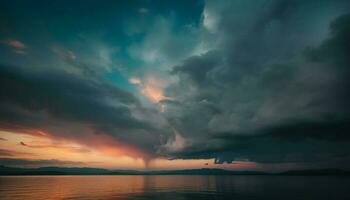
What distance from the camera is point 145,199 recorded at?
68.8 m

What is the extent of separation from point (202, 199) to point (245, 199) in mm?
13833

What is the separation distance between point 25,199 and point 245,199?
2755 inches

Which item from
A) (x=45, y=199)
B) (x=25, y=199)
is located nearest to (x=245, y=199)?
(x=45, y=199)

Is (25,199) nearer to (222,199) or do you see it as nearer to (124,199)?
(124,199)

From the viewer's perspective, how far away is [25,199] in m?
67.8

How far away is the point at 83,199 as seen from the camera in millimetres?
67062

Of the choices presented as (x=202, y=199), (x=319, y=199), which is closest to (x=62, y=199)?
(x=202, y=199)

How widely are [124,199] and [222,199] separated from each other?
31.7 m

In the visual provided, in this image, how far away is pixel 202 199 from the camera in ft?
229

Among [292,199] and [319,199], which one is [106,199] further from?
[319,199]

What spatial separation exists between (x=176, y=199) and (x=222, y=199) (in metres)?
15.0

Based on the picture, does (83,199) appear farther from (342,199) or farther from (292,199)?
(342,199)

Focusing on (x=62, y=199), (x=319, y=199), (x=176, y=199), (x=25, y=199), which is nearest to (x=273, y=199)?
(x=319, y=199)

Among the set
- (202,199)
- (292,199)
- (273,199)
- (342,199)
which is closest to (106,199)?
(202,199)
